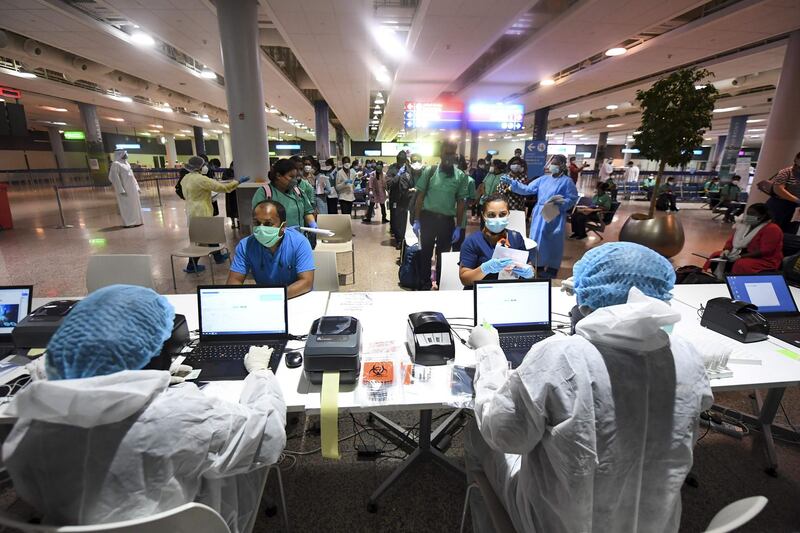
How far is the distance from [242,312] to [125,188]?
25.8 ft

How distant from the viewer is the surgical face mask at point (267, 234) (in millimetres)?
2371

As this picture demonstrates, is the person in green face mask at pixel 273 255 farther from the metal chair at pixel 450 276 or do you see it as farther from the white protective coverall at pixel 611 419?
the white protective coverall at pixel 611 419

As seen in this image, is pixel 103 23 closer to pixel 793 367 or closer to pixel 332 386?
pixel 332 386

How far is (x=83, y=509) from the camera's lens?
0.80 m

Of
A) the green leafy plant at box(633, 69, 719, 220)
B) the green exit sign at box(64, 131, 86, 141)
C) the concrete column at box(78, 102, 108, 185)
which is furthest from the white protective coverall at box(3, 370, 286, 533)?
the green exit sign at box(64, 131, 86, 141)

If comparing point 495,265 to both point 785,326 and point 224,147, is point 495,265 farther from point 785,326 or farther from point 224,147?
point 224,147

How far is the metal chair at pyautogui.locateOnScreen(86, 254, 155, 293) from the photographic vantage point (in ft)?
8.56

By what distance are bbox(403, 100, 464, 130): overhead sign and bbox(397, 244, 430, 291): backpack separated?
634 cm

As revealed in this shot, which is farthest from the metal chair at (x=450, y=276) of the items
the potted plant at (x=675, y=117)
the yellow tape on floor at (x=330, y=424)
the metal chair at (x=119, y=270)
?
the potted plant at (x=675, y=117)

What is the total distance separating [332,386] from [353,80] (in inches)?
353

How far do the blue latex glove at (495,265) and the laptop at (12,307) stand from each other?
97.5 inches

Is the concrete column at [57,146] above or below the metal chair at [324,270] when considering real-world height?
above

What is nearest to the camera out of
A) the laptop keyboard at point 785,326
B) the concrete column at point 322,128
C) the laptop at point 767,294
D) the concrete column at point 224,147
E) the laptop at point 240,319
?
the laptop at point 240,319

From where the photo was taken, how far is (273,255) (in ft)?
8.13
